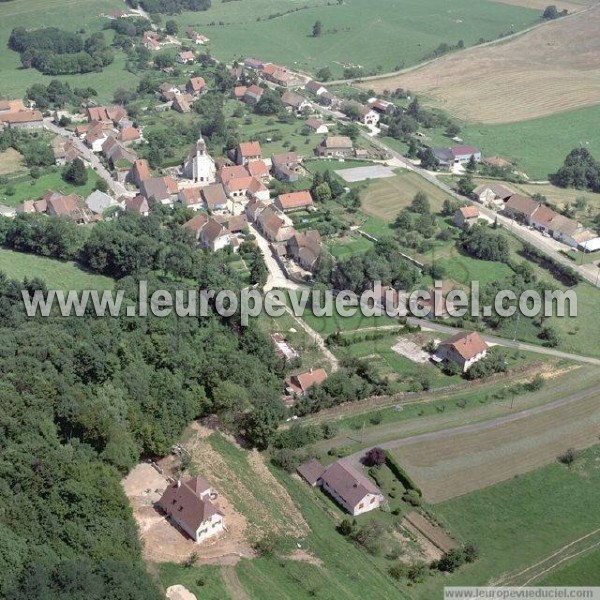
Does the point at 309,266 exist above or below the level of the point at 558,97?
below

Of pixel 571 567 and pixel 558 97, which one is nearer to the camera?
pixel 571 567

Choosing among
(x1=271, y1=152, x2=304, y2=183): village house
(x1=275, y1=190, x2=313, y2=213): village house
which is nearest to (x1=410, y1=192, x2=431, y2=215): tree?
(x1=275, y1=190, x2=313, y2=213): village house

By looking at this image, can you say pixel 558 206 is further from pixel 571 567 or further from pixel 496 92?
pixel 571 567

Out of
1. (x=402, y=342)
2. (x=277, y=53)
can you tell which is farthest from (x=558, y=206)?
(x=277, y=53)

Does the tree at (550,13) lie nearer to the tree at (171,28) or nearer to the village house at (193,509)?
the tree at (171,28)

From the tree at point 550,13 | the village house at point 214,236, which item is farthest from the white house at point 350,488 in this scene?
the tree at point 550,13

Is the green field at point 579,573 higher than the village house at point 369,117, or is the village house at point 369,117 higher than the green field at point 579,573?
the village house at point 369,117

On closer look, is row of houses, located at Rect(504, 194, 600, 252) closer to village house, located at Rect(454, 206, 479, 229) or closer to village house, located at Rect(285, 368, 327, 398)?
village house, located at Rect(454, 206, 479, 229)

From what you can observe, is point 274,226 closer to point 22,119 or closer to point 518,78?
point 22,119
